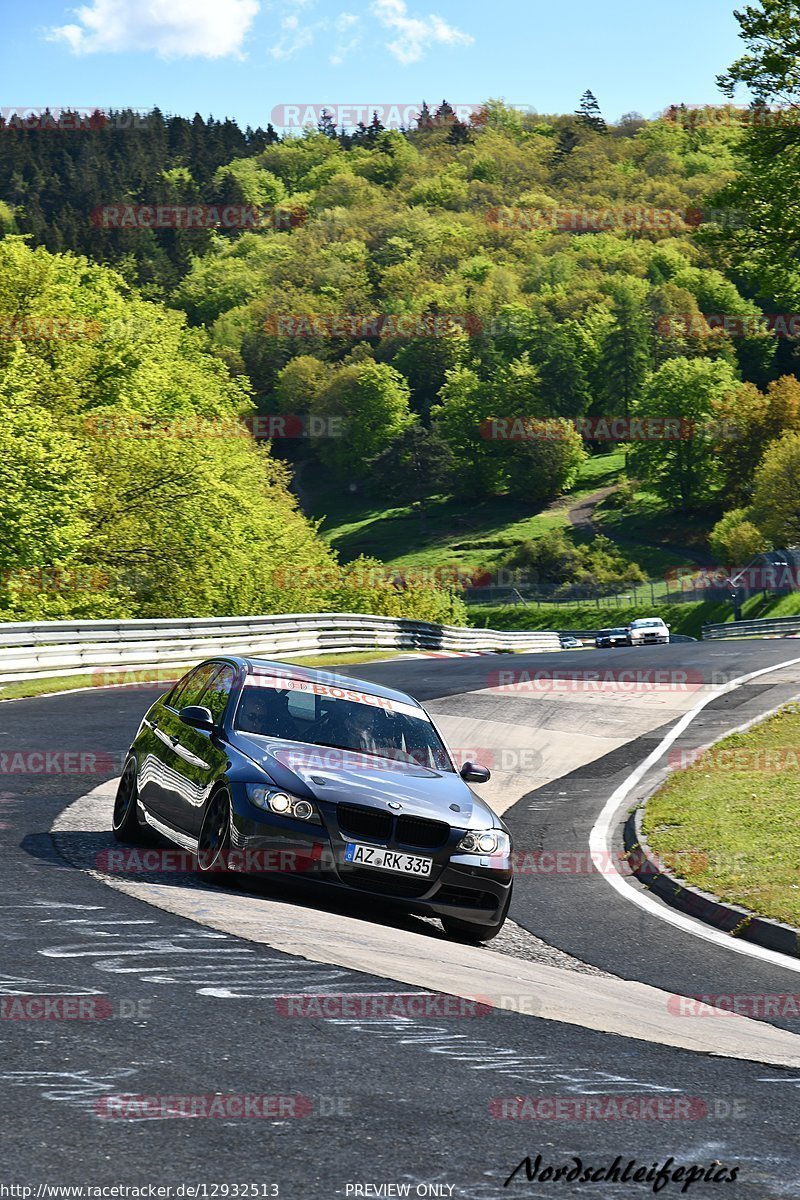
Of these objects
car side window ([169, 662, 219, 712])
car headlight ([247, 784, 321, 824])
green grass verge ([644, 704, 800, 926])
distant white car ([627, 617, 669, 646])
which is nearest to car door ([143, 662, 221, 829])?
car side window ([169, 662, 219, 712])

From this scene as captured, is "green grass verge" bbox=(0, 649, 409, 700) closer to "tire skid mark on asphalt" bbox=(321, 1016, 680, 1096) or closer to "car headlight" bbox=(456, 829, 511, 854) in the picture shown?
"car headlight" bbox=(456, 829, 511, 854)

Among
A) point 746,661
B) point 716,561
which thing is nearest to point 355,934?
point 746,661

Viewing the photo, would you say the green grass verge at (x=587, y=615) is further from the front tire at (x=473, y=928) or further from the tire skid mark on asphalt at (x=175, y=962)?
the tire skid mark on asphalt at (x=175, y=962)

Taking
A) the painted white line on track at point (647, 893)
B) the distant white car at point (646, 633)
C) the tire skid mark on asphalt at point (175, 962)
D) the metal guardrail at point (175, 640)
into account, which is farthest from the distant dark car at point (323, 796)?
the distant white car at point (646, 633)

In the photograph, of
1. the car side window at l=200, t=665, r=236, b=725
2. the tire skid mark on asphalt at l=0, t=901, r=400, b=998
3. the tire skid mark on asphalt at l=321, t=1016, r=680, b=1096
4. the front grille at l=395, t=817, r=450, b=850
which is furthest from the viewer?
the car side window at l=200, t=665, r=236, b=725

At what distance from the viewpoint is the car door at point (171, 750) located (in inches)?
385

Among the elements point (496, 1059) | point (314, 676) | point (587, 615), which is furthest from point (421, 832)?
point (587, 615)

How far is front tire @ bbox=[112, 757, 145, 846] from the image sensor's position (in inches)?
410

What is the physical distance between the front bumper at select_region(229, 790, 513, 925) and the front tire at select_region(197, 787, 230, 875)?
11 centimetres

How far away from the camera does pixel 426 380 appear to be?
165m

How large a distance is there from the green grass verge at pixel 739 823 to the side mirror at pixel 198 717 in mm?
4451

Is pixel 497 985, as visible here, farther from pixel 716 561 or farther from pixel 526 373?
pixel 526 373

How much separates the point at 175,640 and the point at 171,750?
20.0m

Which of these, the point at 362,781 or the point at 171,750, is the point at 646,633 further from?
the point at 362,781
